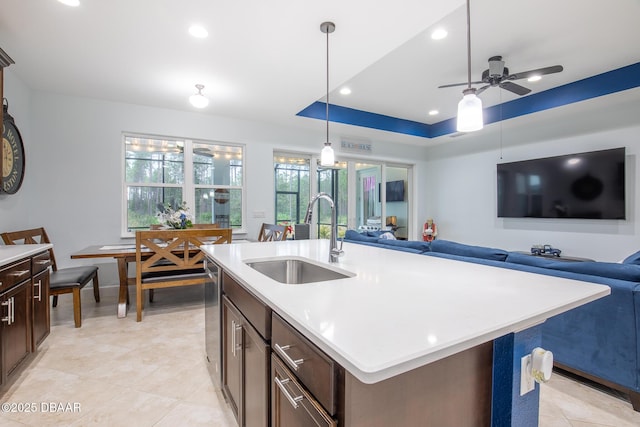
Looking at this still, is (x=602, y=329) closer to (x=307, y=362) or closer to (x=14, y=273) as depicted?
(x=307, y=362)

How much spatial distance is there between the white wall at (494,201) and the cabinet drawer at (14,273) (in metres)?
6.09

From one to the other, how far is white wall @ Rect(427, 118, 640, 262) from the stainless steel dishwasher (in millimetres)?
4976

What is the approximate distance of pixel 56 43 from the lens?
104 inches

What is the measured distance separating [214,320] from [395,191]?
5308 mm

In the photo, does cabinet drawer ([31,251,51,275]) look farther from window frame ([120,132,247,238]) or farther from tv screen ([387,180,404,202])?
tv screen ([387,180,404,202])

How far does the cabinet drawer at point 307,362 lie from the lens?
708mm

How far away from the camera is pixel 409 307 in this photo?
0.90 m

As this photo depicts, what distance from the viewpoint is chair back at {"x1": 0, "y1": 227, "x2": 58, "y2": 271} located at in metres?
2.75

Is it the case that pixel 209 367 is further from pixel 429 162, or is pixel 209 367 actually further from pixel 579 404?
pixel 429 162

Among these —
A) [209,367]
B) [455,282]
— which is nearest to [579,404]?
[455,282]

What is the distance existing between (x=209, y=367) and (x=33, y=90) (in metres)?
4.01

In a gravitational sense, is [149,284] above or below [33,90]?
below

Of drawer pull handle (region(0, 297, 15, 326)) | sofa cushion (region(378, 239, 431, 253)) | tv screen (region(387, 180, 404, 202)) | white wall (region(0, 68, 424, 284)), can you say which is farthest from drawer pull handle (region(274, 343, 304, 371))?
tv screen (region(387, 180, 404, 202))

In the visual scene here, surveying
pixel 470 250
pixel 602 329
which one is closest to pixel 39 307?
pixel 470 250
